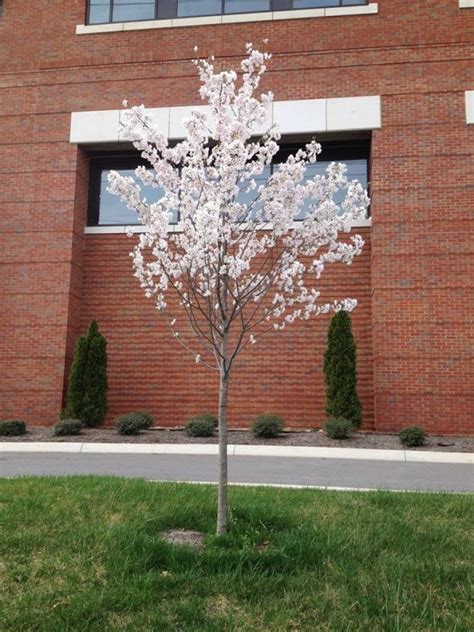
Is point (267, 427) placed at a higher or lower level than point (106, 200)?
lower

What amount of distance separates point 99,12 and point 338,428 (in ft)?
37.0

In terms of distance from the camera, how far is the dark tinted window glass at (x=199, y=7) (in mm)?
15258

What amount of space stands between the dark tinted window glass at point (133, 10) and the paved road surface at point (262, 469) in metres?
10.4

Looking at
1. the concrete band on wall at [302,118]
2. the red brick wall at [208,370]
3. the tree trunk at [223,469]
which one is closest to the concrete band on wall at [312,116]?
the concrete band on wall at [302,118]

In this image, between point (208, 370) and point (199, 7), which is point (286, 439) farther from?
point (199, 7)

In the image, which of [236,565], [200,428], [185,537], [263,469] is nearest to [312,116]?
[200,428]

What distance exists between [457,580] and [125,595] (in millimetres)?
2182

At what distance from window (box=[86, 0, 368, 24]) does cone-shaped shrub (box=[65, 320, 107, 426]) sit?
756cm

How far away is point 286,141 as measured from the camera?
48.1 ft

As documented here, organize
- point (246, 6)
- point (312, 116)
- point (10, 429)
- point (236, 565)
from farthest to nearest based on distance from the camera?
point (246, 6), point (312, 116), point (10, 429), point (236, 565)

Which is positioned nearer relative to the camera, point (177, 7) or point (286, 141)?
point (286, 141)

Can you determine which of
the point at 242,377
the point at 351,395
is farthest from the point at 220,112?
the point at 242,377

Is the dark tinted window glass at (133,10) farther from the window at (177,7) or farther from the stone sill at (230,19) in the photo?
the stone sill at (230,19)

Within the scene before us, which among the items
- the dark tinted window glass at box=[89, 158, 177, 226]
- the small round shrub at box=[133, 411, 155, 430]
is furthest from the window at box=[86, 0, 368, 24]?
the small round shrub at box=[133, 411, 155, 430]
